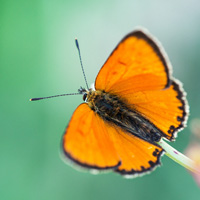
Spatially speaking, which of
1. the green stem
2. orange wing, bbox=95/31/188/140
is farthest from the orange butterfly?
the green stem

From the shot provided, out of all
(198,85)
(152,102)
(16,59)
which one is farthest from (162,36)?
(152,102)

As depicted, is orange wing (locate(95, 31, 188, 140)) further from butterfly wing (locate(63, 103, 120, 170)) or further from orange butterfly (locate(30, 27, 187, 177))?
butterfly wing (locate(63, 103, 120, 170))

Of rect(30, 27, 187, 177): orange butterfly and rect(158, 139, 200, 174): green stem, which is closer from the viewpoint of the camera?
rect(158, 139, 200, 174): green stem

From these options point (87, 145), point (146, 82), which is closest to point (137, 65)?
point (146, 82)

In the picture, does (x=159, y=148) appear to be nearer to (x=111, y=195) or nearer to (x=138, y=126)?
(x=138, y=126)

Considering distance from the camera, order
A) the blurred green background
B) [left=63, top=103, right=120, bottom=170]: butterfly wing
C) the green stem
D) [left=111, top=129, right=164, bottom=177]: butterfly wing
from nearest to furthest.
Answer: the green stem, [left=63, top=103, right=120, bottom=170]: butterfly wing, [left=111, top=129, right=164, bottom=177]: butterfly wing, the blurred green background

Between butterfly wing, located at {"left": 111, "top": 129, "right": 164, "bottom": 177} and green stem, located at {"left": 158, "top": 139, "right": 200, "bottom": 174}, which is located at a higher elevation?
green stem, located at {"left": 158, "top": 139, "right": 200, "bottom": 174}

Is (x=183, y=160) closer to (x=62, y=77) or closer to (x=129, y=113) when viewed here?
(x=129, y=113)
